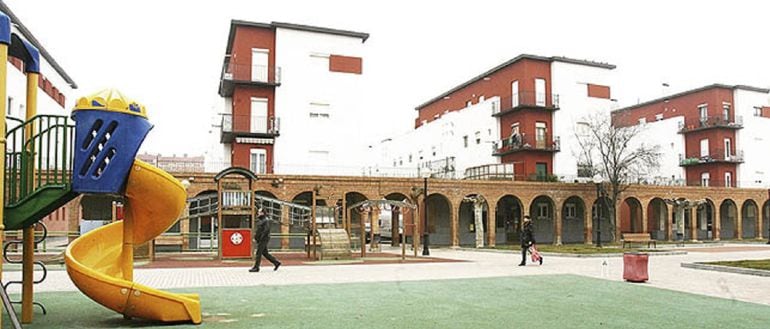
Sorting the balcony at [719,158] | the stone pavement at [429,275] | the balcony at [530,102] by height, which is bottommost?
the stone pavement at [429,275]

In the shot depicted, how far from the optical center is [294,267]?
20.6 meters

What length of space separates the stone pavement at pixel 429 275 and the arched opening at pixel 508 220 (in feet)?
69.6

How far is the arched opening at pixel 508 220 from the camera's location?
43906 millimetres

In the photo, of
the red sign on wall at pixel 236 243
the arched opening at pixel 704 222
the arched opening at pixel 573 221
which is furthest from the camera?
the arched opening at pixel 704 222

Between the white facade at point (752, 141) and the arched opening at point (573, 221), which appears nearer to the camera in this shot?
the arched opening at point (573, 221)

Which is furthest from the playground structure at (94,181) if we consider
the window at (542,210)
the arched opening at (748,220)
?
the arched opening at (748,220)

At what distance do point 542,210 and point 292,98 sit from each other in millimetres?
18053

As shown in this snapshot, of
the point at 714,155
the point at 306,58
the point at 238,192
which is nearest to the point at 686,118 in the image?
the point at 714,155

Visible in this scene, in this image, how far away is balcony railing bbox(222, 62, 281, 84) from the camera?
126 feet

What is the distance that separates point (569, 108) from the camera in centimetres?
4656

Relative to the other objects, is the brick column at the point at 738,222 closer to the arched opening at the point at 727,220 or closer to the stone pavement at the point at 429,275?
the arched opening at the point at 727,220

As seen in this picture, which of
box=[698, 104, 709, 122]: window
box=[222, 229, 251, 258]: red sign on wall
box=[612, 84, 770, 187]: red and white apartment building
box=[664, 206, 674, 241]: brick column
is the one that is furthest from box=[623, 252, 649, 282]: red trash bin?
box=[698, 104, 709, 122]: window

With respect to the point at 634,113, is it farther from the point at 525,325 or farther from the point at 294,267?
the point at 525,325

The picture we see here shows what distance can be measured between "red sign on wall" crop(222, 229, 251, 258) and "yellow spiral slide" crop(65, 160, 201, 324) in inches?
520
